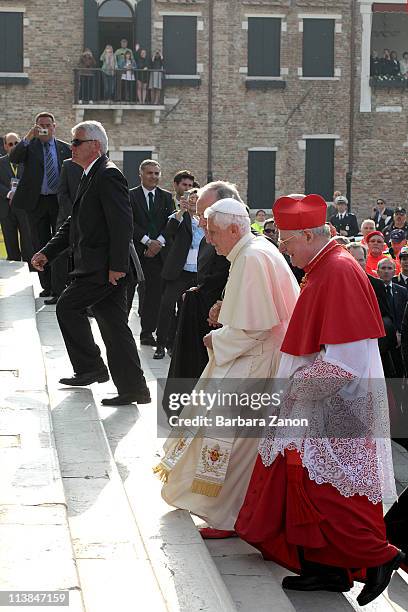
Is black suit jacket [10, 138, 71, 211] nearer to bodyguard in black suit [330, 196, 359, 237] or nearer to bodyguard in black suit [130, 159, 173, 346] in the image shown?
bodyguard in black suit [130, 159, 173, 346]

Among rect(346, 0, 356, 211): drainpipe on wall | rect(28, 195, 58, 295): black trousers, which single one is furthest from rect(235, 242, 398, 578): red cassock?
rect(346, 0, 356, 211): drainpipe on wall

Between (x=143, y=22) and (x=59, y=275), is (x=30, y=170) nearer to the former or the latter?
(x=59, y=275)

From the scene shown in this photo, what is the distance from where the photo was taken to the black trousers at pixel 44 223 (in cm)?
1132

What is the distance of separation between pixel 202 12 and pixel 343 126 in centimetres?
Result: 489

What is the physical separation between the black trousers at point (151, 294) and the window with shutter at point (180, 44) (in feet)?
63.0

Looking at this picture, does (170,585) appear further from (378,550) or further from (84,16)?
(84,16)

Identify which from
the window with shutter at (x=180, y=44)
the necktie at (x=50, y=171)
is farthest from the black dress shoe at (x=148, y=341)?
the window with shutter at (x=180, y=44)

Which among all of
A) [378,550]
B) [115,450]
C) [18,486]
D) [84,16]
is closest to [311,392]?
[378,550]

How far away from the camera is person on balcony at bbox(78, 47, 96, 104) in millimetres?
28875

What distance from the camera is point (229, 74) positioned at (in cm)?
2981

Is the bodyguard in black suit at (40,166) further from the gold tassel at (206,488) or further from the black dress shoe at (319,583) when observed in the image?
the black dress shoe at (319,583)

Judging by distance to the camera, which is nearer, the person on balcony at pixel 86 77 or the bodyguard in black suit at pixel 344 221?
the bodyguard in black suit at pixel 344 221

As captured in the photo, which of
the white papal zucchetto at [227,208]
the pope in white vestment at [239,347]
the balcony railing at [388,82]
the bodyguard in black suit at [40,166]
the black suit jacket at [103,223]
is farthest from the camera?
the balcony railing at [388,82]

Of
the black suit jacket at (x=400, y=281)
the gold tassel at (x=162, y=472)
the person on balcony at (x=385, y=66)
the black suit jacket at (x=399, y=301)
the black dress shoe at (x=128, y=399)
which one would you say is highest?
the person on balcony at (x=385, y=66)
